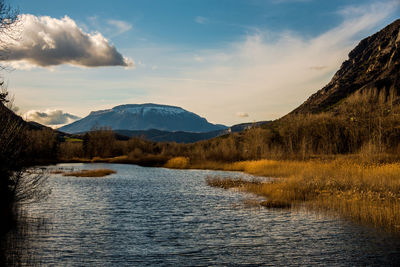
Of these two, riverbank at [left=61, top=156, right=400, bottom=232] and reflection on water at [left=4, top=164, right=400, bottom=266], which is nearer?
reflection on water at [left=4, top=164, right=400, bottom=266]

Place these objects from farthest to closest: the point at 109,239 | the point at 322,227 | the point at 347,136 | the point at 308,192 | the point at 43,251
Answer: the point at 347,136
the point at 308,192
the point at 322,227
the point at 109,239
the point at 43,251

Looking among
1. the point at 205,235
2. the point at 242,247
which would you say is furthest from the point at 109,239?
the point at 242,247

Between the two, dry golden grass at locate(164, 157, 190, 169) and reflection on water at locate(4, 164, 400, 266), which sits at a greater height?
dry golden grass at locate(164, 157, 190, 169)

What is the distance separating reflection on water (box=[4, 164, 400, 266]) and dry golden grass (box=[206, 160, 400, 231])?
203 cm

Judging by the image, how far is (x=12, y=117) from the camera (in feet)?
63.5

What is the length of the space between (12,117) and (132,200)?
11.5 m

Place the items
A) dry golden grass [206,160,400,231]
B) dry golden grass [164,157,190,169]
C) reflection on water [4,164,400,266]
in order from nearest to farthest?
reflection on water [4,164,400,266], dry golden grass [206,160,400,231], dry golden grass [164,157,190,169]

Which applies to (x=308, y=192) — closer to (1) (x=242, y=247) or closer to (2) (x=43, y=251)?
(1) (x=242, y=247)

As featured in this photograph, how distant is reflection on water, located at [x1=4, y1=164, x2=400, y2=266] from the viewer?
12.6 metres

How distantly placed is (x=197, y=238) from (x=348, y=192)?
13.0 metres

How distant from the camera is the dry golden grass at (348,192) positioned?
18.6 metres

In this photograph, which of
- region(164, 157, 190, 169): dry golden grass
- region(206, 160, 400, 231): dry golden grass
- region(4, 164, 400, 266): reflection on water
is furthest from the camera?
region(164, 157, 190, 169): dry golden grass

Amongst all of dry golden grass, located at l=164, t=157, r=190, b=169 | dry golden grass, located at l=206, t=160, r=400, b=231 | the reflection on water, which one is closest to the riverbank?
dry golden grass, located at l=206, t=160, r=400, b=231

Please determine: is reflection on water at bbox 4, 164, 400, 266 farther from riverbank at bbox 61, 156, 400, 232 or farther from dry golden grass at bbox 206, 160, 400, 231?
dry golden grass at bbox 206, 160, 400, 231
